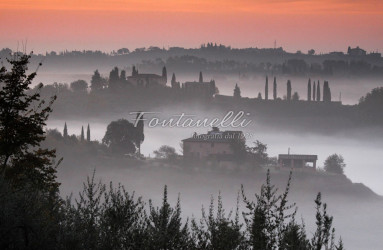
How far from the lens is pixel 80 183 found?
393ft

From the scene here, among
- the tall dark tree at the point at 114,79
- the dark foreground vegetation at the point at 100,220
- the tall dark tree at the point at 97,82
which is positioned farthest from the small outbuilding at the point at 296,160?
the dark foreground vegetation at the point at 100,220

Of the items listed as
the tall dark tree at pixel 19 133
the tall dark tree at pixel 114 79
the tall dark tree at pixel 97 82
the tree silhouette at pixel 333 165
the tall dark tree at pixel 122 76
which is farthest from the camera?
the tall dark tree at pixel 97 82

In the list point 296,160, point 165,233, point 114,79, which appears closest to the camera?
point 165,233

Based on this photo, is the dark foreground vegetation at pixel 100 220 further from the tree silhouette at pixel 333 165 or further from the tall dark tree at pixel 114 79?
the tall dark tree at pixel 114 79

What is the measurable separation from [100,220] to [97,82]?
175 metres

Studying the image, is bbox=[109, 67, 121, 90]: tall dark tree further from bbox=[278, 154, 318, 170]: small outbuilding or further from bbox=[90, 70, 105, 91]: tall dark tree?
bbox=[278, 154, 318, 170]: small outbuilding

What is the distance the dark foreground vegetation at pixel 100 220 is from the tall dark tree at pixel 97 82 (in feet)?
554

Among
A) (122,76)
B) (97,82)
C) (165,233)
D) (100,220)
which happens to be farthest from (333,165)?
(165,233)

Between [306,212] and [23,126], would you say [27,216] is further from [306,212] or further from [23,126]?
[306,212]

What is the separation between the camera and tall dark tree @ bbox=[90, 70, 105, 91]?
623ft

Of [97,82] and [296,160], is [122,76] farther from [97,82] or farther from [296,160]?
[296,160]

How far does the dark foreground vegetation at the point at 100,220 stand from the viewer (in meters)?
14.6

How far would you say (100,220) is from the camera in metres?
19.3

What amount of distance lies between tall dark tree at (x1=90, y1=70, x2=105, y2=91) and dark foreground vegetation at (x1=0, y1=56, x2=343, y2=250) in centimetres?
16882
